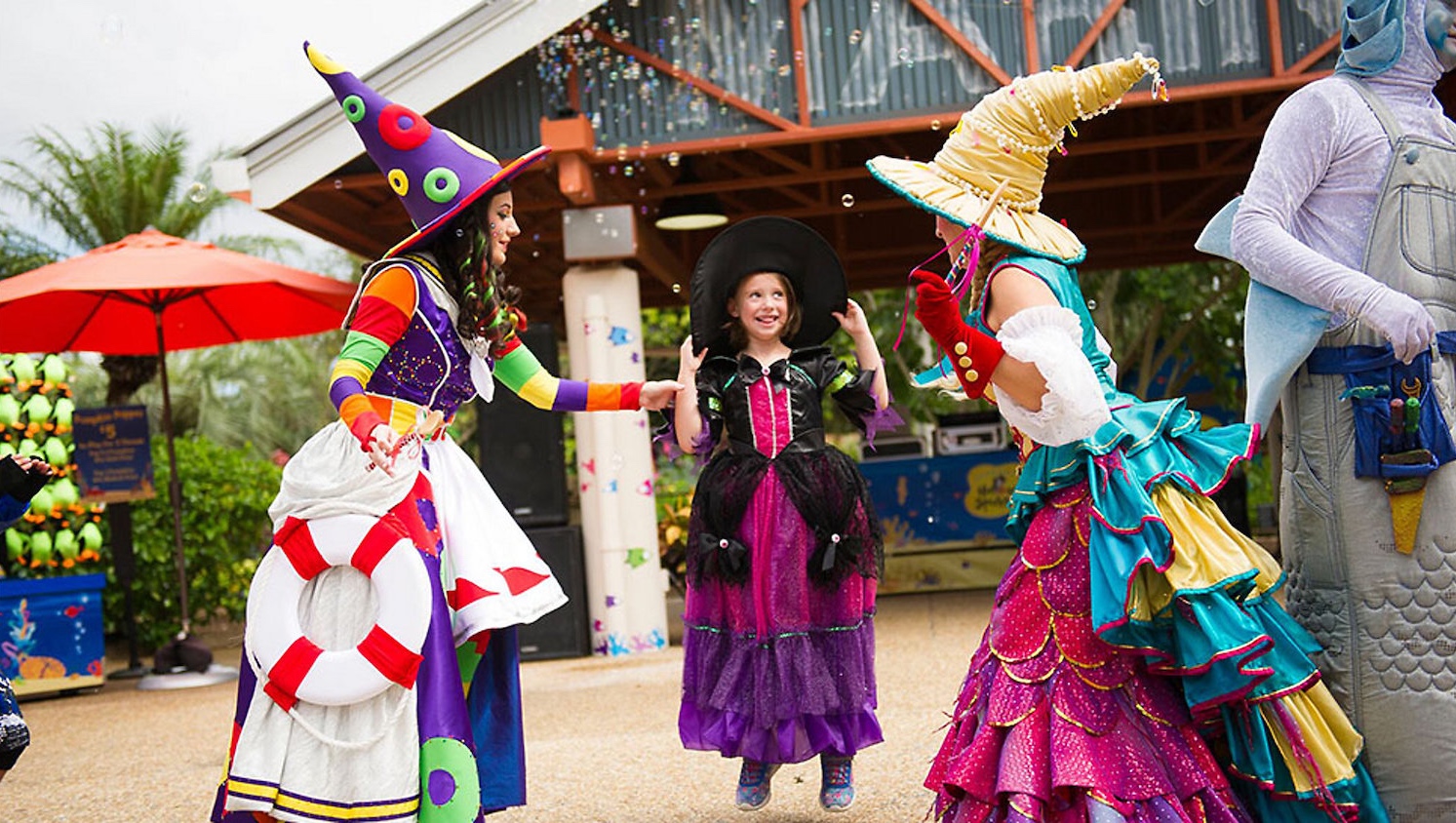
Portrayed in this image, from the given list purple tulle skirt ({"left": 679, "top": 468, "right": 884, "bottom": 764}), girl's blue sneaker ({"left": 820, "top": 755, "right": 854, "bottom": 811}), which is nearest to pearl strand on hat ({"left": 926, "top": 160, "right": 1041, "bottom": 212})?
purple tulle skirt ({"left": 679, "top": 468, "right": 884, "bottom": 764})

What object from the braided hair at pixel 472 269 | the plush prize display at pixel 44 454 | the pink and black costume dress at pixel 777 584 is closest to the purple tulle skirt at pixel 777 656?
the pink and black costume dress at pixel 777 584

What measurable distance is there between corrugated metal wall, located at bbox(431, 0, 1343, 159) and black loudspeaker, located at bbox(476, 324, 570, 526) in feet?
5.24

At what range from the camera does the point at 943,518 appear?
38.5 ft

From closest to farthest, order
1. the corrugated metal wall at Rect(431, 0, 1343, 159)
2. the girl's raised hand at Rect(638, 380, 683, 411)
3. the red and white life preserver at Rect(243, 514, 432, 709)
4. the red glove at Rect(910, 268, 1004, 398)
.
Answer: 1. the red glove at Rect(910, 268, 1004, 398)
2. the red and white life preserver at Rect(243, 514, 432, 709)
3. the girl's raised hand at Rect(638, 380, 683, 411)
4. the corrugated metal wall at Rect(431, 0, 1343, 159)

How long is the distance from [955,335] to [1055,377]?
201 millimetres

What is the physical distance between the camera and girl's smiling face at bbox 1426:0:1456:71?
2.86m

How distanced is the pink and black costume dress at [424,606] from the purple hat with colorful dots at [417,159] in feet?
0.46

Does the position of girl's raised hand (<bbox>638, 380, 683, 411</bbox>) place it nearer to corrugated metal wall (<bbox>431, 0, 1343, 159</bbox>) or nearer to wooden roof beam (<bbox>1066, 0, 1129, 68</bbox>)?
corrugated metal wall (<bbox>431, 0, 1343, 159</bbox>)

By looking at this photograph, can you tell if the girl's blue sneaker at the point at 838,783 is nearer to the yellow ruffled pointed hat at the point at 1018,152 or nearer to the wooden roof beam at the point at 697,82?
the yellow ruffled pointed hat at the point at 1018,152

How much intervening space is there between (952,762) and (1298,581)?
33.5 inches

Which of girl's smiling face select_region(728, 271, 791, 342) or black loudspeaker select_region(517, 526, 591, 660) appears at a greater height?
girl's smiling face select_region(728, 271, 791, 342)

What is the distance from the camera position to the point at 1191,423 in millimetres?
2828

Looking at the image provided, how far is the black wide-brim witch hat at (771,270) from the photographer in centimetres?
417

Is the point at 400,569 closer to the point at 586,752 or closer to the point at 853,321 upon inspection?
the point at 853,321
